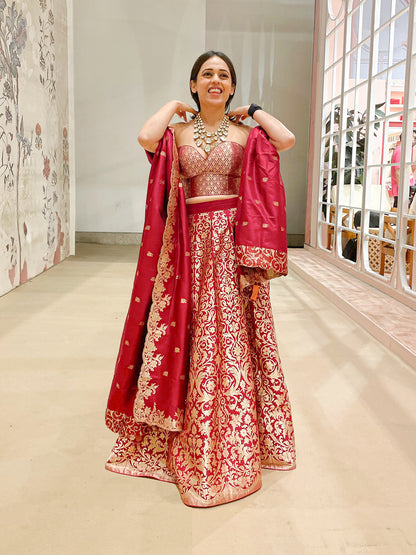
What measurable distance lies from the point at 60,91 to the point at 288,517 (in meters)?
5.33

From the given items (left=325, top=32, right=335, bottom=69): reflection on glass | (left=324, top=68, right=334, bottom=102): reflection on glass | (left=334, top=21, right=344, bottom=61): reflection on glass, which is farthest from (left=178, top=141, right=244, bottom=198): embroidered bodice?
(left=325, top=32, right=335, bottom=69): reflection on glass

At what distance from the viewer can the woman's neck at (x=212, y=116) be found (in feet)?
5.72

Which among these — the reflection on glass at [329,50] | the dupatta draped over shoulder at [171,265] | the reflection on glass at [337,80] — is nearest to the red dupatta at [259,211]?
the dupatta draped over shoulder at [171,265]

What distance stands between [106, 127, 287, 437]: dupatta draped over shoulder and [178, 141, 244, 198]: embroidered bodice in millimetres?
48

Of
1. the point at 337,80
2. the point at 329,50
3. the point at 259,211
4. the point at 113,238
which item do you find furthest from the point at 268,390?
the point at 113,238

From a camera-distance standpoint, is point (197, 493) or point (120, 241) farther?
point (120, 241)

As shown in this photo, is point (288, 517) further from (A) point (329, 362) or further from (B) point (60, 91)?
(B) point (60, 91)

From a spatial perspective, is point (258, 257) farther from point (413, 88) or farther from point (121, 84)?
point (121, 84)

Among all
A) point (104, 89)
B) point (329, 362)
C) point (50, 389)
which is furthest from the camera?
point (104, 89)

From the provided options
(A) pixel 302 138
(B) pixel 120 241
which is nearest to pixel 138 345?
(B) pixel 120 241

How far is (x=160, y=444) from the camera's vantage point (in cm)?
185

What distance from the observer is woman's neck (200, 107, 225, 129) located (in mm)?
1743

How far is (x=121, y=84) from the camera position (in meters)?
7.55

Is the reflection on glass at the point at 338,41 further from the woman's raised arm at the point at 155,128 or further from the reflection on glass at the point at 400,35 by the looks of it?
the woman's raised arm at the point at 155,128
